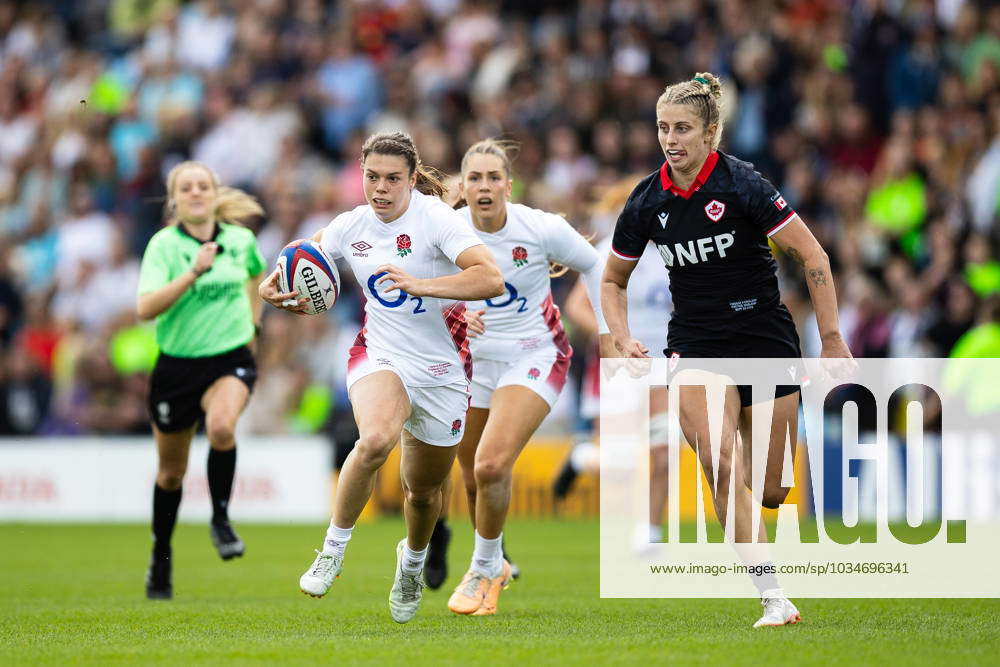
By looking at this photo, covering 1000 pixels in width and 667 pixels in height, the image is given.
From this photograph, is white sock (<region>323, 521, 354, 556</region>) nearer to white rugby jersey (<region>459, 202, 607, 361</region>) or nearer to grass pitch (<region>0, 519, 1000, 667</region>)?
grass pitch (<region>0, 519, 1000, 667</region>)

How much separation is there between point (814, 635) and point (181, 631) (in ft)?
10.3

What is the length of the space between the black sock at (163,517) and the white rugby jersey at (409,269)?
2631 millimetres

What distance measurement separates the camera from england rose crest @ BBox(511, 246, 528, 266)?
918cm

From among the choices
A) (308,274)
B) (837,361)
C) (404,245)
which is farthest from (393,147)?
(837,361)

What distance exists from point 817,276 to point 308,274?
8.34ft

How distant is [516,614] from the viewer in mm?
8547

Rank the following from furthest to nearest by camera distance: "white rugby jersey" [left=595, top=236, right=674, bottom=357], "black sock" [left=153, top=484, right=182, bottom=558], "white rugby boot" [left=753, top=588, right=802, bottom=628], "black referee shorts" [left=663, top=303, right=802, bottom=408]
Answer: "white rugby jersey" [left=595, top=236, right=674, bottom=357]
"black sock" [left=153, top=484, right=182, bottom=558]
"black referee shorts" [left=663, top=303, right=802, bottom=408]
"white rugby boot" [left=753, top=588, right=802, bottom=628]

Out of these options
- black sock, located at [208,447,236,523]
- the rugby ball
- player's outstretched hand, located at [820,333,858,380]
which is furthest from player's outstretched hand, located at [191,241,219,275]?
player's outstretched hand, located at [820,333,858,380]

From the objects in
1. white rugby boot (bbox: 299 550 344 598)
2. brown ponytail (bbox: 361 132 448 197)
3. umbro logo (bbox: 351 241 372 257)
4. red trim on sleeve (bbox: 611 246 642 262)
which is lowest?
white rugby boot (bbox: 299 550 344 598)

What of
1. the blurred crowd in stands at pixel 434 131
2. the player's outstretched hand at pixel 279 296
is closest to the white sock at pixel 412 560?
the player's outstretched hand at pixel 279 296

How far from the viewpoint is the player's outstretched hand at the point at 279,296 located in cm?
771

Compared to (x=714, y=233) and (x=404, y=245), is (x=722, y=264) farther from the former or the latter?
(x=404, y=245)

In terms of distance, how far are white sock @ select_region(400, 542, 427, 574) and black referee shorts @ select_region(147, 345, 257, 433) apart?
102 inches

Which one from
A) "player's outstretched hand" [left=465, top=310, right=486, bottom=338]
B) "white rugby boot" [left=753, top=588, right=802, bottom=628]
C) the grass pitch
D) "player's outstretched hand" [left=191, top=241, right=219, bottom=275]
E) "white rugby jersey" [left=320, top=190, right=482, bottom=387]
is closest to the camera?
the grass pitch
